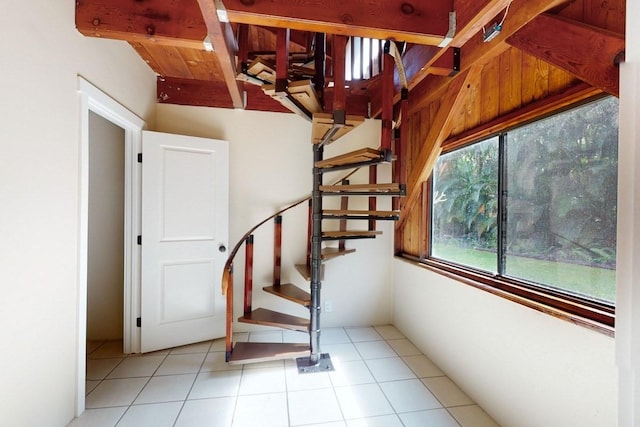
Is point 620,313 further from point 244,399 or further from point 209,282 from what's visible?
point 209,282

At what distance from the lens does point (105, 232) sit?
273 cm

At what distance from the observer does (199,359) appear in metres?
2.47

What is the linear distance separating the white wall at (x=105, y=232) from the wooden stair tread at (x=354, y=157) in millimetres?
2010

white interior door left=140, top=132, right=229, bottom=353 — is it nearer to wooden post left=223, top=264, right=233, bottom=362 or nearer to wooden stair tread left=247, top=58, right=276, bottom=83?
wooden post left=223, top=264, right=233, bottom=362

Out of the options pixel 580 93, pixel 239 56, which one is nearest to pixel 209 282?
pixel 239 56

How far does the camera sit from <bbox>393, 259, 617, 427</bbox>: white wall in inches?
51.2

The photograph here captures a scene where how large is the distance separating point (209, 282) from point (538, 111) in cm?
293

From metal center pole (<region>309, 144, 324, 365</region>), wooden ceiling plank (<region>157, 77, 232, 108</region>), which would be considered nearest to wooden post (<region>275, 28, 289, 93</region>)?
metal center pole (<region>309, 144, 324, 365</region>)

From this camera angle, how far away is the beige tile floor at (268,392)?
1791 millimetres

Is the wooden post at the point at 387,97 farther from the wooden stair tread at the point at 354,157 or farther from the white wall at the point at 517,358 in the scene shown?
the white wall at the point at 517,358

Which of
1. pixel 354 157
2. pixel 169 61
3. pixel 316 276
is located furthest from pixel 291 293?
pixel 169 61

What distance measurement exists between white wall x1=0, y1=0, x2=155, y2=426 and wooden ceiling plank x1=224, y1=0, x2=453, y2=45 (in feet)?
3.31

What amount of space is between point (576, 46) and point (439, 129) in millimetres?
1086

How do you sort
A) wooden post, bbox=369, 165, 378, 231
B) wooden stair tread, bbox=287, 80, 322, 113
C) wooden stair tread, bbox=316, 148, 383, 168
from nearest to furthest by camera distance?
wooden stair tread, bbox=287, 80, 322, 113, wooden stair tread, bbox=316, 148, 383, 168, wooden post, bbox=369, 165, 378, 231
